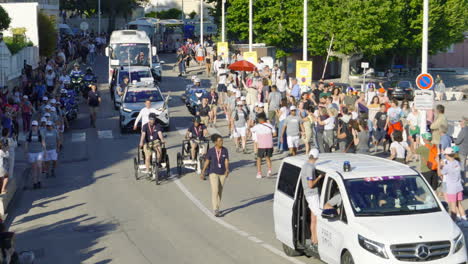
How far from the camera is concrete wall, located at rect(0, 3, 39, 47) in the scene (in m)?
51.5

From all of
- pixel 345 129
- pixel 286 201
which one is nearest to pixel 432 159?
pixel 286 201

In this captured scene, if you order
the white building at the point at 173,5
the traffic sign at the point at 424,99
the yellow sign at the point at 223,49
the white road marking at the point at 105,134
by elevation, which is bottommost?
the white road marking at the point at 105,134

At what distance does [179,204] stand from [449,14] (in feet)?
171

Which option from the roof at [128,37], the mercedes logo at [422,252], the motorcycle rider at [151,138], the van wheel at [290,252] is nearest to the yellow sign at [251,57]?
the roof at [128,37]

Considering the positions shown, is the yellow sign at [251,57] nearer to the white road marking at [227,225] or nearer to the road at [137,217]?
the road at [137,217]

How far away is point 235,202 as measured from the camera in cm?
1977

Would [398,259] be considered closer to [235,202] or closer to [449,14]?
[235,202]

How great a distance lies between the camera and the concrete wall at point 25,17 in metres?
51.5

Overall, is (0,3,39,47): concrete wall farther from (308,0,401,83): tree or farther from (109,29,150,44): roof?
(308,0,401,83): tree

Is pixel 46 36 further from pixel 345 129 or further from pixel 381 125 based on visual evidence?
pixel 345 129

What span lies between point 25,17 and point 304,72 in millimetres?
25390

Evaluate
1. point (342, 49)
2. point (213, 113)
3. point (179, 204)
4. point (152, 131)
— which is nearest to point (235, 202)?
point (179, 204)

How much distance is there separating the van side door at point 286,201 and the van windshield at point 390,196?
1573 mm

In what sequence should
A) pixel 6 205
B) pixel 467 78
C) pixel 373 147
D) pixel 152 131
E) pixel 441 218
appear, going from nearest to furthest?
pixel 441 218
pixel 6 205
pixel 152 131
pixel 373 147
pixel 467 78
